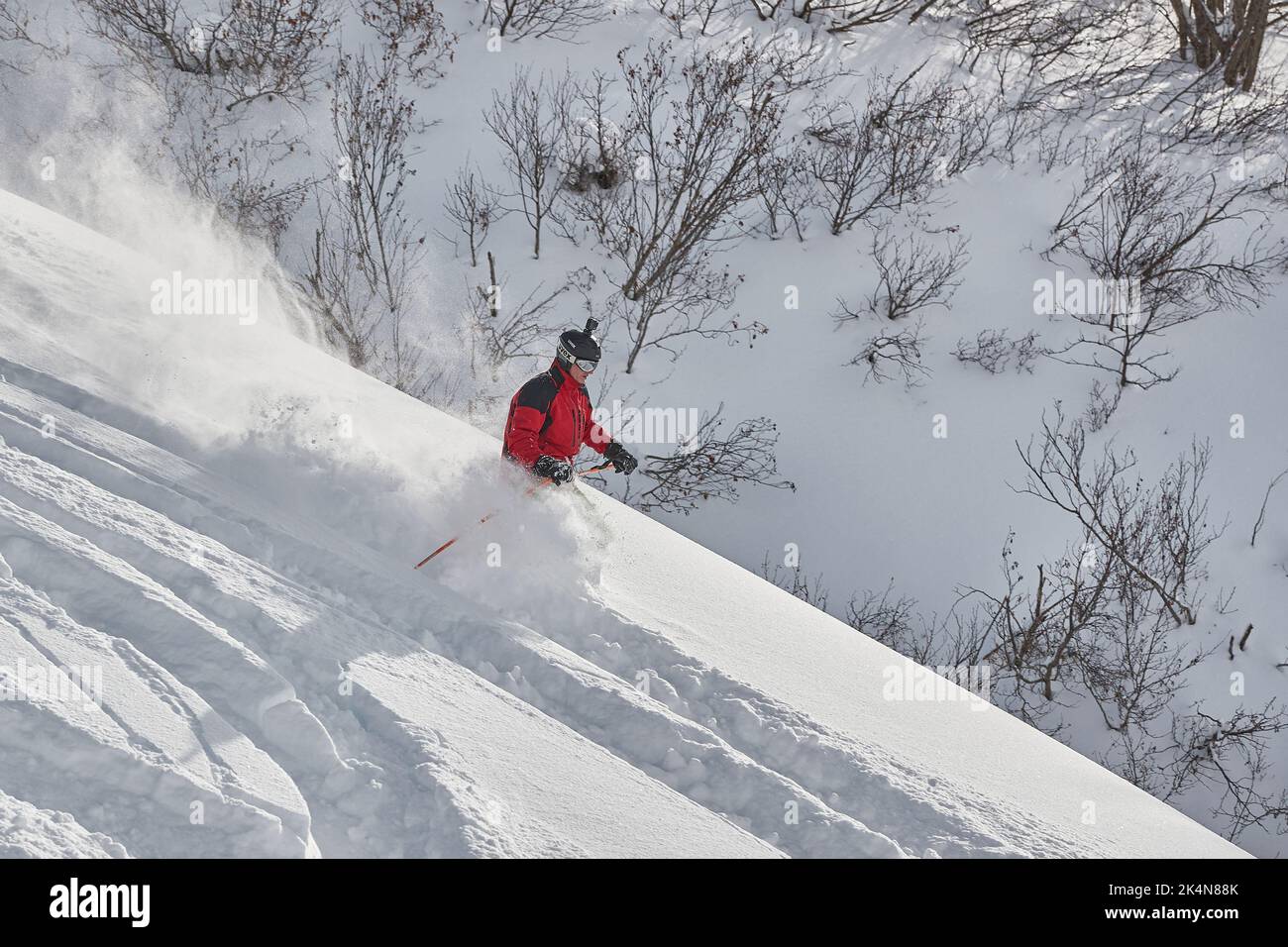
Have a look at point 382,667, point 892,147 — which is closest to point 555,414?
point 382,667

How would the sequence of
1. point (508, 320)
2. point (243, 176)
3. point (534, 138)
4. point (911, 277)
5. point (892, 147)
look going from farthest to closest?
point (892, 147) < point (534, 138) < point (243, 176) < point (508, 320) < point (911, 277)

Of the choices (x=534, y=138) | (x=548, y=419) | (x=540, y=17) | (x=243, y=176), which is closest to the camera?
(x=548, y=419)

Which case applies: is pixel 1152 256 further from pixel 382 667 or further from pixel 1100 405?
pixel 382 667

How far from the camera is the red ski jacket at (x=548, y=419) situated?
5.85m

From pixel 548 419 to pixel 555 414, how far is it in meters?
0.06

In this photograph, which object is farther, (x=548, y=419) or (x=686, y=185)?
(x=686, y=185)

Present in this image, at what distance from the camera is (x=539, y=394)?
586 cm

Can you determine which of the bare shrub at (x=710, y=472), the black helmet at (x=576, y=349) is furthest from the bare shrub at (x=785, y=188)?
the black helmet at (x=576, y=349)

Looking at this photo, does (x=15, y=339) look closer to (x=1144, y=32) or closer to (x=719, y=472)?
(x=719, y=472)

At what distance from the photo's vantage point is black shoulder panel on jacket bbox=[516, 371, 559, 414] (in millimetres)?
5848

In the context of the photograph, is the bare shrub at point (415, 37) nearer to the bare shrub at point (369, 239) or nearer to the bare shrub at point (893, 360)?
the bare shrub at point (369, 239)

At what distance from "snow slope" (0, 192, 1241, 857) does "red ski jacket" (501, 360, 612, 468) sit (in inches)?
12.4

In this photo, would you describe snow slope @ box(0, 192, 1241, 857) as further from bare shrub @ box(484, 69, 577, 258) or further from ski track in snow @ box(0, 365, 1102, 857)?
bare shrub @ box(484, 69, 577, 258)
